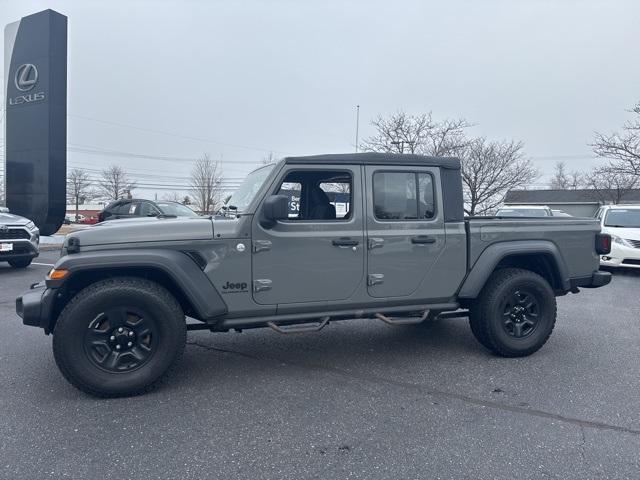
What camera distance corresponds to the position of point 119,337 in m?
3.42

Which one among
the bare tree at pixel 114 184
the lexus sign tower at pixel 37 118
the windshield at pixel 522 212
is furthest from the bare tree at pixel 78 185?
the windshield at pixel 522 212

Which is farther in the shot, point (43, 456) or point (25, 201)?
point (25, 201)

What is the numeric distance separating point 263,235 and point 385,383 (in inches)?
62.7

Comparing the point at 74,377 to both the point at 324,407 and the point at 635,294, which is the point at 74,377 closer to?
the point at 324,407

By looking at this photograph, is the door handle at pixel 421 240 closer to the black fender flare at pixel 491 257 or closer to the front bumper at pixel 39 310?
the black fender flare at pixel 491 257

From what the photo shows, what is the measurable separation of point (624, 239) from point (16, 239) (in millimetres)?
12539

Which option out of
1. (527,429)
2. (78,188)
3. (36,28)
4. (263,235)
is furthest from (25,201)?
(78,188)

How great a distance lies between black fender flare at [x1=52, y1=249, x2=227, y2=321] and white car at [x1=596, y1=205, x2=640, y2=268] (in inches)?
341

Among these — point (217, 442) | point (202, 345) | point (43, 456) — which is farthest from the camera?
point (202, 345)

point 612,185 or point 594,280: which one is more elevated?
point 612,185

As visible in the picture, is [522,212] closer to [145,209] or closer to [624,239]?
[624,239]

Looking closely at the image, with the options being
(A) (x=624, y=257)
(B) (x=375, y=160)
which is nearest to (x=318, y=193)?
(B) (x=375, y=160)

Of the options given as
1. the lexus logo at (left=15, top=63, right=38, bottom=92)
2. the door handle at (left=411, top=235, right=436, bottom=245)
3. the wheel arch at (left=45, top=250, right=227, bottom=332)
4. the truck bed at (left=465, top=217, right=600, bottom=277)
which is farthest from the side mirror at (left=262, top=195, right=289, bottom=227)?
the lexus logo at (left=15, top=63, right=38, bottom=92)

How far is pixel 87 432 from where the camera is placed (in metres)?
2.91
